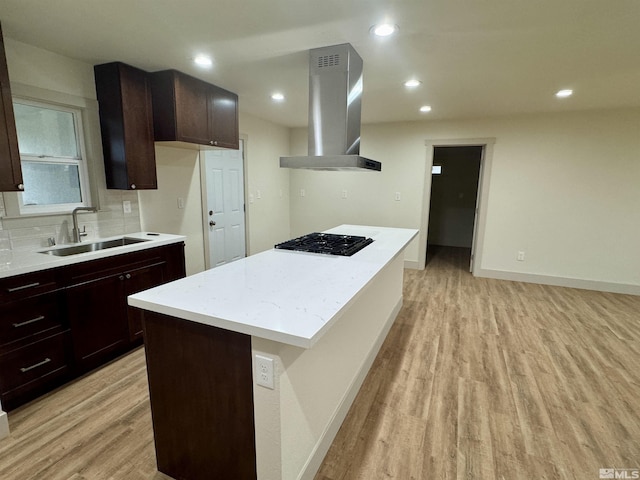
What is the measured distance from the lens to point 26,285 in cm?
183

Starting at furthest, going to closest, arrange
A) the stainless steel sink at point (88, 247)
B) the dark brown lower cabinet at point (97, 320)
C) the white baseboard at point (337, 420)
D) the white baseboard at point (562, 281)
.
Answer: the white baseboard at point (562, 281)
the stainless steel sink at point (88, 247)
the dark brown lower cabinet at point (97, 320)
the white baseboard at point (337, 420)

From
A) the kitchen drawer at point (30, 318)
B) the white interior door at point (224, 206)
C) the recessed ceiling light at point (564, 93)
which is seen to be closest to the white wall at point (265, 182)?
the white interior door at point (224, 206)

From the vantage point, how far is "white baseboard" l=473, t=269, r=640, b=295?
4043mm

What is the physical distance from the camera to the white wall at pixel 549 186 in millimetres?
3907

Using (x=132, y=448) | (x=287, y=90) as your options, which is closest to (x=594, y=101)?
(x=287, y=90)

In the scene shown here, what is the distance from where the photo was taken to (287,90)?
3264 millimetres

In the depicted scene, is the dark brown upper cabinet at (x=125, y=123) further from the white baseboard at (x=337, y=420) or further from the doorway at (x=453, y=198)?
the doorway at (x=453, y=198)

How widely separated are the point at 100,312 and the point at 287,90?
105 inches

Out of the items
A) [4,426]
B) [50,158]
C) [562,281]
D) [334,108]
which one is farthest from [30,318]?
[562,281]

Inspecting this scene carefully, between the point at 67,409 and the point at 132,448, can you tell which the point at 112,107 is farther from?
the point at 132,448

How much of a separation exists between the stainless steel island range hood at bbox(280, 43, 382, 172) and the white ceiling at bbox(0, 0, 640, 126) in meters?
0.10

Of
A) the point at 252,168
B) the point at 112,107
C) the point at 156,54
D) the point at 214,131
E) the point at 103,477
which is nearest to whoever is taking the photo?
the point at 103,477

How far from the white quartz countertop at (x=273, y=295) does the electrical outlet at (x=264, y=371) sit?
13cm

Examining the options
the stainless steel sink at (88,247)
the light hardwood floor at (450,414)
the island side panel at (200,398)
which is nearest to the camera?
the island side panel at (200,398)
